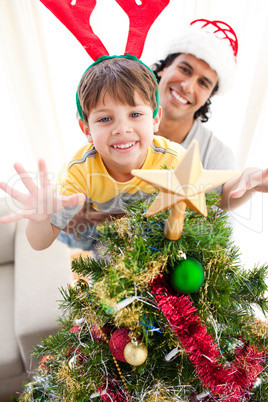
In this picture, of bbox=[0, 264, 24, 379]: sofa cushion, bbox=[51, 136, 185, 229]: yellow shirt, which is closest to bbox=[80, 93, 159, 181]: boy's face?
bbox=[51, 136, 185, 229]: yellow shirt

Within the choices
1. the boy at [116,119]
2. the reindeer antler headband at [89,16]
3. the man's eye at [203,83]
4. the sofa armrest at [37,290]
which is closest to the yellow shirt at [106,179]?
the boy at [116,119]

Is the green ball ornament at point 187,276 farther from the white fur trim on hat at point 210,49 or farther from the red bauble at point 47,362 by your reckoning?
the white fur trim on hat at point 210,49

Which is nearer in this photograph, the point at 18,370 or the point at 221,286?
the point at 221,286

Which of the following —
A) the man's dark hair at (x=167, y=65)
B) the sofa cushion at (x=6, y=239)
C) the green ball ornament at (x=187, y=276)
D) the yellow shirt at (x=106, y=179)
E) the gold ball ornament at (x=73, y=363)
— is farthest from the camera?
the sofa cushion at (x=6, y=239)

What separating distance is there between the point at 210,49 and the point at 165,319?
2.87 ft

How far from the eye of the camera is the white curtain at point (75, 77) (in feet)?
3.94

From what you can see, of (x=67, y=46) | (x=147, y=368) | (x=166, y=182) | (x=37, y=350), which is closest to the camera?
(x=166, y=182)

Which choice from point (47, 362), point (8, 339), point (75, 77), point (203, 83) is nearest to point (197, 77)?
point (203, 83)

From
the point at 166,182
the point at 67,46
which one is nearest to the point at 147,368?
the point at 166,182

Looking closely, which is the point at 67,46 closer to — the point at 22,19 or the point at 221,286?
the point at 22,19

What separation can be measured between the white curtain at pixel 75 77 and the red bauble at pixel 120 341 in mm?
739

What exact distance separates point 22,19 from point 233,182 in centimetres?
105

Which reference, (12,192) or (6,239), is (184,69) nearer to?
(12,192)

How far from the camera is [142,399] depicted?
47 centimetres
